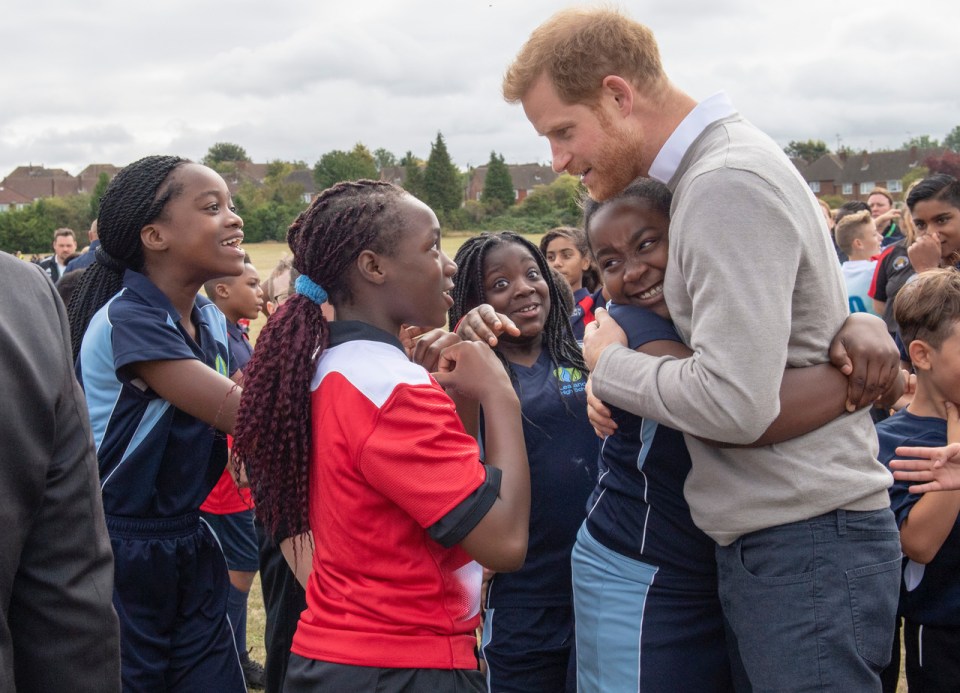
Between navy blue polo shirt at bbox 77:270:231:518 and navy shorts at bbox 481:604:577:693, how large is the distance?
1206 millimetres

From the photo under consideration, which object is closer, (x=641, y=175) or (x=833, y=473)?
(x=833, y=473)

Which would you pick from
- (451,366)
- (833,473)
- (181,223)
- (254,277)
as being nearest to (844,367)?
(833,473)

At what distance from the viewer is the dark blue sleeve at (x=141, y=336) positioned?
2801 mm

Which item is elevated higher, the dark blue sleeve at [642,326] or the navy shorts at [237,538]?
the dark blue sleeve at [642,326]

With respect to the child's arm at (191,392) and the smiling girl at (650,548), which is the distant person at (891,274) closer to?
the smiling girl at (650,548)

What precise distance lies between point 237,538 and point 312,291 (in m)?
3.09

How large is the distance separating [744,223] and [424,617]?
1181 millimetres

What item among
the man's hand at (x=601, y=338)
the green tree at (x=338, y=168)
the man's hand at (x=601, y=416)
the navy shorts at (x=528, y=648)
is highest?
the green tree at (x=338, y=168)

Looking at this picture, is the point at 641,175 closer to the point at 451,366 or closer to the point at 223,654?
the point at 451,366

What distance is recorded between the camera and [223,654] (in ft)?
10.1

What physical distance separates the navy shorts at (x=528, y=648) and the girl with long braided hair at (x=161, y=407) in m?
0.95

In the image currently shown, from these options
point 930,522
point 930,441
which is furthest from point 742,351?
point 930,441

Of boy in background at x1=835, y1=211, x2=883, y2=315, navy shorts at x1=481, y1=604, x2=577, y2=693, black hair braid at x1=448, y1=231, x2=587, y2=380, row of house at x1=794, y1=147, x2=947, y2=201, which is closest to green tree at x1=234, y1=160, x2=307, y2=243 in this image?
boy in background at x1=835, y1=211, x2=883, y2=315

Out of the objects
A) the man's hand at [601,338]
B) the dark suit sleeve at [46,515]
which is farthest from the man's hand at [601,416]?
the dark suit sleeve at [46,515]
